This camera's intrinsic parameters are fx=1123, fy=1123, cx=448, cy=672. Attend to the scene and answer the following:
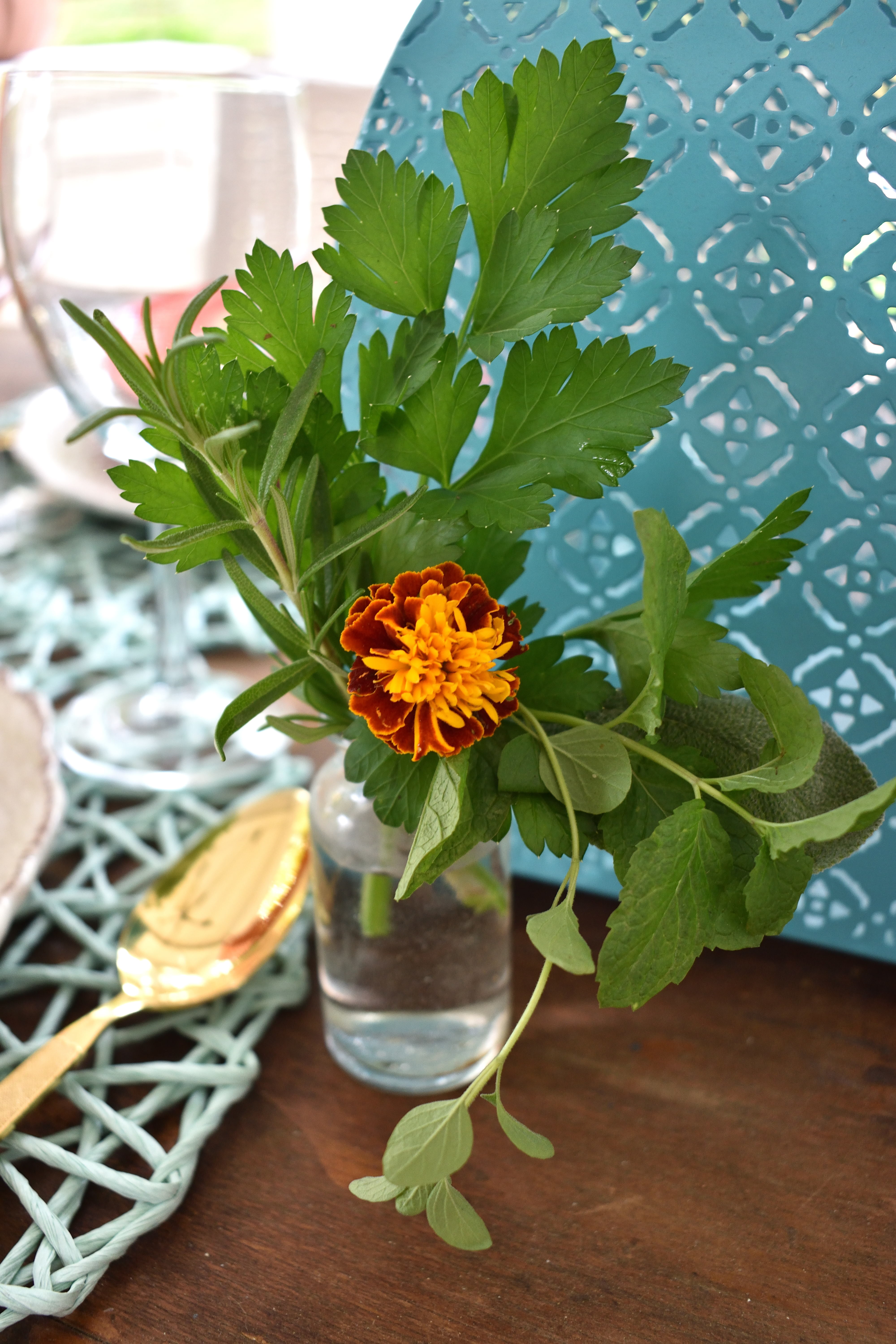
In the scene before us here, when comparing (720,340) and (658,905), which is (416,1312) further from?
(720,340)

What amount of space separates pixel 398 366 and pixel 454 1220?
0.63 feet

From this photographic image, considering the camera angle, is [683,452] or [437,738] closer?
[437,738]

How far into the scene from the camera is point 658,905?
0.23 metres

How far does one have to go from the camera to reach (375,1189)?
9.3 inches

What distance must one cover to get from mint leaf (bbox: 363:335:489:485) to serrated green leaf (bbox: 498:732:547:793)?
0.07 meters

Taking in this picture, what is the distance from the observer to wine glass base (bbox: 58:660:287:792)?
0.47 meters

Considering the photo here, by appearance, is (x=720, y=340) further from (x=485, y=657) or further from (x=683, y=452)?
(x=485, y=657)

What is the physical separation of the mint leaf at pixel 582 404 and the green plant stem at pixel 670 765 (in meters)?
0.05

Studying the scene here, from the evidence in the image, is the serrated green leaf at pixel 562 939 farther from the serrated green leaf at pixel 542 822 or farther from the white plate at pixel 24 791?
the white plate at pixel 24 791

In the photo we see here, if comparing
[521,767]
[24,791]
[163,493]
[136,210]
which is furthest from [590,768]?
[136,210]

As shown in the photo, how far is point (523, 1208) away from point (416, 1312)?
4 cm

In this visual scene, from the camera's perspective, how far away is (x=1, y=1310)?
0.26m

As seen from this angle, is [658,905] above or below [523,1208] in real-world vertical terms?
above

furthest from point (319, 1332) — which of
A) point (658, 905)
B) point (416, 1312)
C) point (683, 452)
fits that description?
point (683, 452)
